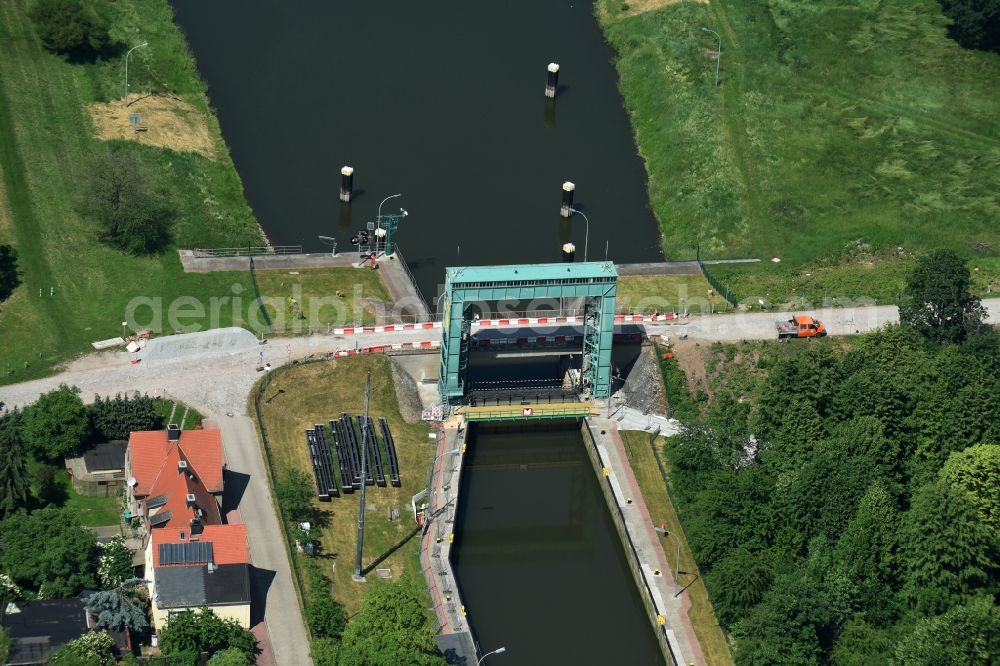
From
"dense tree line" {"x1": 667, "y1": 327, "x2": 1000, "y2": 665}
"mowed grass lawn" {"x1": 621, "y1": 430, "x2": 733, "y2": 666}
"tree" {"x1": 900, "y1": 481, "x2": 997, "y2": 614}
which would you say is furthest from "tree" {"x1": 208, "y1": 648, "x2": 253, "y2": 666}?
"tree" {"x1": 900, "y1": 481, "x2": 997, "y2": 614}

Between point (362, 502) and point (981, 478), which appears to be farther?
Result: point (362, 502)

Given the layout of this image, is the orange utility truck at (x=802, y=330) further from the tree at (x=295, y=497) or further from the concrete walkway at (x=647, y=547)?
the tree at (x=295, y=497)

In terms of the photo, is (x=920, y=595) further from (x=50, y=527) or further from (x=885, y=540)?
(x=50, y=527)

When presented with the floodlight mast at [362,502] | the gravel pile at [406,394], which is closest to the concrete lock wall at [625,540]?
the gravel pile at [406,394]

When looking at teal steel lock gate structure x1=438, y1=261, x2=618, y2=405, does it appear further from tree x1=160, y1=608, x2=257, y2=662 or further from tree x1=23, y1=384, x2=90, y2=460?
tree x1=160, y1=608, x2=257, y2=662

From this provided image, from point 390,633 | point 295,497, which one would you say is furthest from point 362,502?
point 390,633

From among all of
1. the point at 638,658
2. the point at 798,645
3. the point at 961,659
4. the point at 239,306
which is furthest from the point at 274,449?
the point at 961,659

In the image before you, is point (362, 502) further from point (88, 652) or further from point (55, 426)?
point (55, 426)
